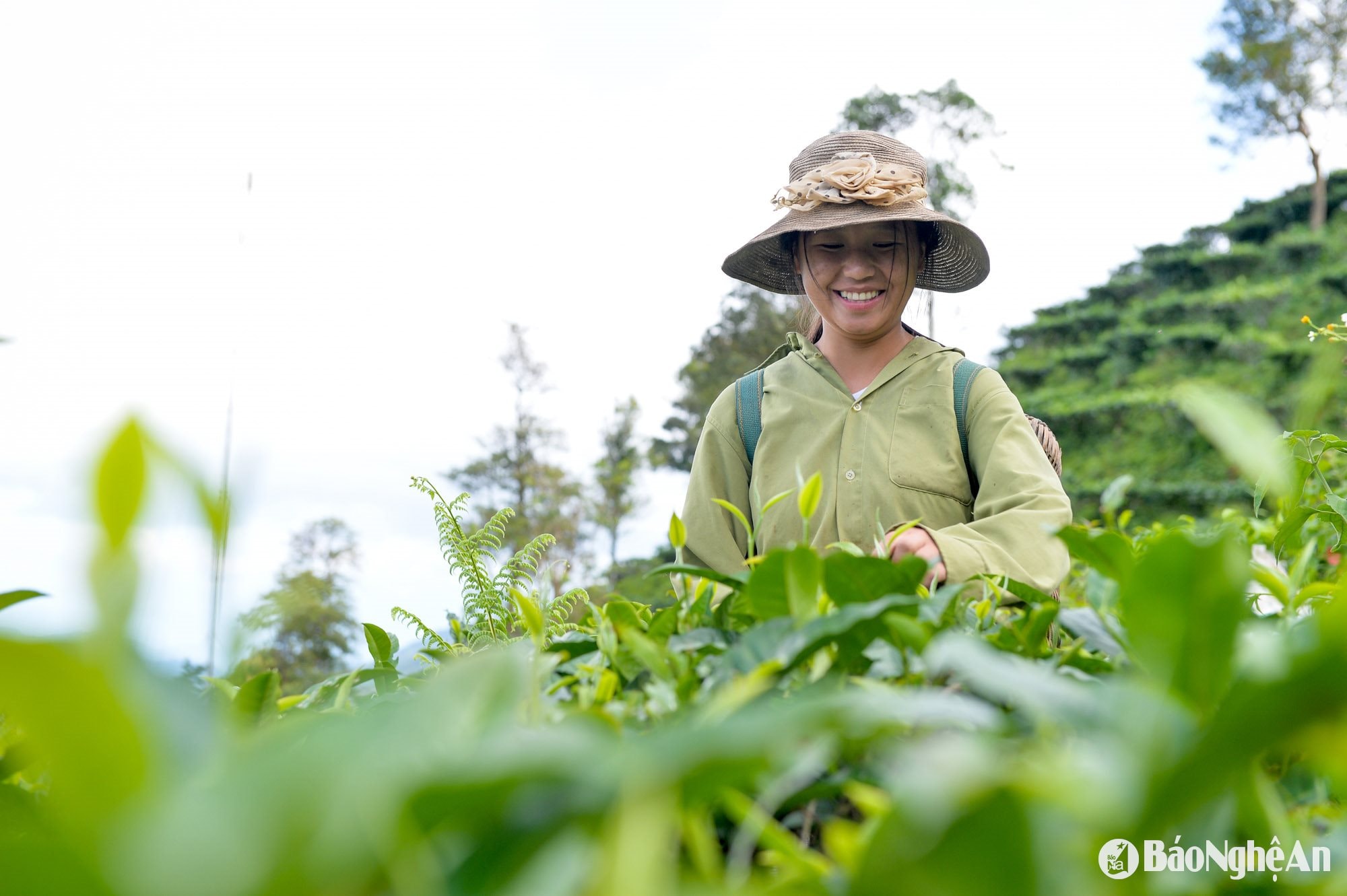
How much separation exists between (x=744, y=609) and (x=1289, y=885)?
0.26m

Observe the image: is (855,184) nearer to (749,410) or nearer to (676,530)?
(749,410)

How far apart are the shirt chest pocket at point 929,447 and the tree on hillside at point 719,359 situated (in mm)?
9930

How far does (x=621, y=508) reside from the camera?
11891 mm

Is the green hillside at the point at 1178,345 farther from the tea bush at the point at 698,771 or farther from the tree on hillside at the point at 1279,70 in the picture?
the tea bush at the point at 698,771

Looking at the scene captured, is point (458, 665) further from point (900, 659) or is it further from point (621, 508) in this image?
point (621, 508)

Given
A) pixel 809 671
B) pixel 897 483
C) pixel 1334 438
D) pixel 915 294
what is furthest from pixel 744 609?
pixel 915 294

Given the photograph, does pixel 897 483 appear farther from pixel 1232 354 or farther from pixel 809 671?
pixel 1232 354

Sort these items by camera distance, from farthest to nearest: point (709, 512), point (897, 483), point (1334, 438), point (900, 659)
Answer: point (709, 512)
point (897, 483)
point (1334, 438)
point (900, 659)

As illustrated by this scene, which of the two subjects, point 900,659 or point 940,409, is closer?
point 900,659

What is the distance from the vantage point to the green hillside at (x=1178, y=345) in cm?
1085

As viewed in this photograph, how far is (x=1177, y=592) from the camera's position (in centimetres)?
27

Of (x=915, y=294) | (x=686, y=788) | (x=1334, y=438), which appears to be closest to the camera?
(x=686, y=788)

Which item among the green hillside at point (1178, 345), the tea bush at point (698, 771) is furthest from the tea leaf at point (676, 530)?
the green hillside at point (1178, 345)

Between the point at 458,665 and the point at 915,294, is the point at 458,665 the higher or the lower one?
the lower one
